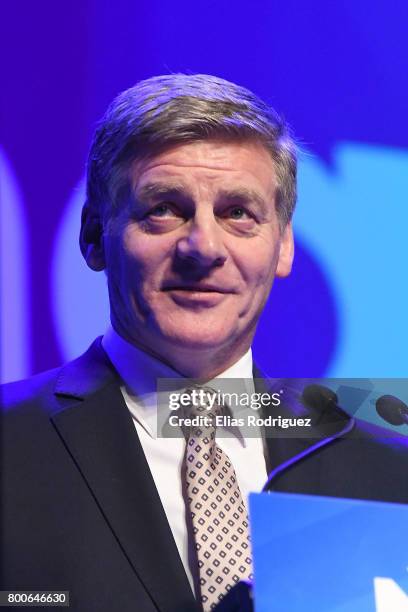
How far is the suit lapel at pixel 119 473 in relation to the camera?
3.70 feet

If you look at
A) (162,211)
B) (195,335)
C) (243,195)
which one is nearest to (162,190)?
(162,211)

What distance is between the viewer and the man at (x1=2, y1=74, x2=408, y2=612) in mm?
1155

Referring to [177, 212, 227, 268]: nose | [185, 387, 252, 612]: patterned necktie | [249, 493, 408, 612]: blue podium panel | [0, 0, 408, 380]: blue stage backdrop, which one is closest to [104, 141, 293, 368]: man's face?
[177, 212, 227, 268]: nose

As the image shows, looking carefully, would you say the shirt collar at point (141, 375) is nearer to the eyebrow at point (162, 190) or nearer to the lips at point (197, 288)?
the lips at point (197, 288)

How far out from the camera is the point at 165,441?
1.30 meters

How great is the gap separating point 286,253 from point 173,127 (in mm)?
328

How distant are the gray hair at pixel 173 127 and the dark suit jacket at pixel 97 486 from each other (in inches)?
12.8

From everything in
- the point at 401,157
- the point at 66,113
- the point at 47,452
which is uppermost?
the point at 66,113

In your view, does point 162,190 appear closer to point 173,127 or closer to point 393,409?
point 173,127

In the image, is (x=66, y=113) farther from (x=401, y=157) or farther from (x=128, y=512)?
(x=128, y=512)

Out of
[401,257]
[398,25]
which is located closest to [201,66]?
[398,25]

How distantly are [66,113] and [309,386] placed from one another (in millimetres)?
695

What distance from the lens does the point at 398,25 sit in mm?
1672

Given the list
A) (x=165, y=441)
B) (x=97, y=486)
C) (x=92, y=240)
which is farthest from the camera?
(x=92, y=240)
